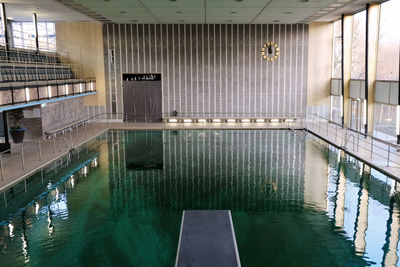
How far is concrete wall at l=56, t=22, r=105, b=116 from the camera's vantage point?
776 inches

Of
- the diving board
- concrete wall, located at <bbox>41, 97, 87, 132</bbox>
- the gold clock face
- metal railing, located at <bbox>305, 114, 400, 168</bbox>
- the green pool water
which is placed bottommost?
the green pool water

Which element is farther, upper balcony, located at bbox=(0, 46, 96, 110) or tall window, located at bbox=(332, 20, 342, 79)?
tall window, located at bbox=(332, 20, 342, 79)

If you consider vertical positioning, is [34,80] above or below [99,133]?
above

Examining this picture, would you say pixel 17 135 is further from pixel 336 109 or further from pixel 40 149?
pixel 336 109

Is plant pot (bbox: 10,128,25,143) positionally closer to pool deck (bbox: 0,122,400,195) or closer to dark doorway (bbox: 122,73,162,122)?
pool deck (bbox: 0,122,400,195)

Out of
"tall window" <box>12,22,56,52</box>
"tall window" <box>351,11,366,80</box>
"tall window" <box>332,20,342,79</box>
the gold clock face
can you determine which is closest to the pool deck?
"tall window" <box>351,11,366,80</box>

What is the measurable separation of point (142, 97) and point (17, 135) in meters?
7.57

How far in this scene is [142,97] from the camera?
2038cm

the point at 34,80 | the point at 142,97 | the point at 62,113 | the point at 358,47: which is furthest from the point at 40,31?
the point at 358,47

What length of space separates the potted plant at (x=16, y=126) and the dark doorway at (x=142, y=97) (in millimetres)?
6550

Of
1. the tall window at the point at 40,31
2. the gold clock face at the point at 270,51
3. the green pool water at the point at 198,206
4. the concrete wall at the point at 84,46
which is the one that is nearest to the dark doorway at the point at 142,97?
the concrete wall at the point at 84,46

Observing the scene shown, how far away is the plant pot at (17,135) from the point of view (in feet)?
46.3

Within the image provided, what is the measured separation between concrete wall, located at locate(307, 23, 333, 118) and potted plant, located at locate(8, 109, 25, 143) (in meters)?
14.5

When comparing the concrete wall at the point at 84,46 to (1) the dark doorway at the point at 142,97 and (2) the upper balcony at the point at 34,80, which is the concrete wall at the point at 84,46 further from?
(1) the dark doorway at the point at 142,97
